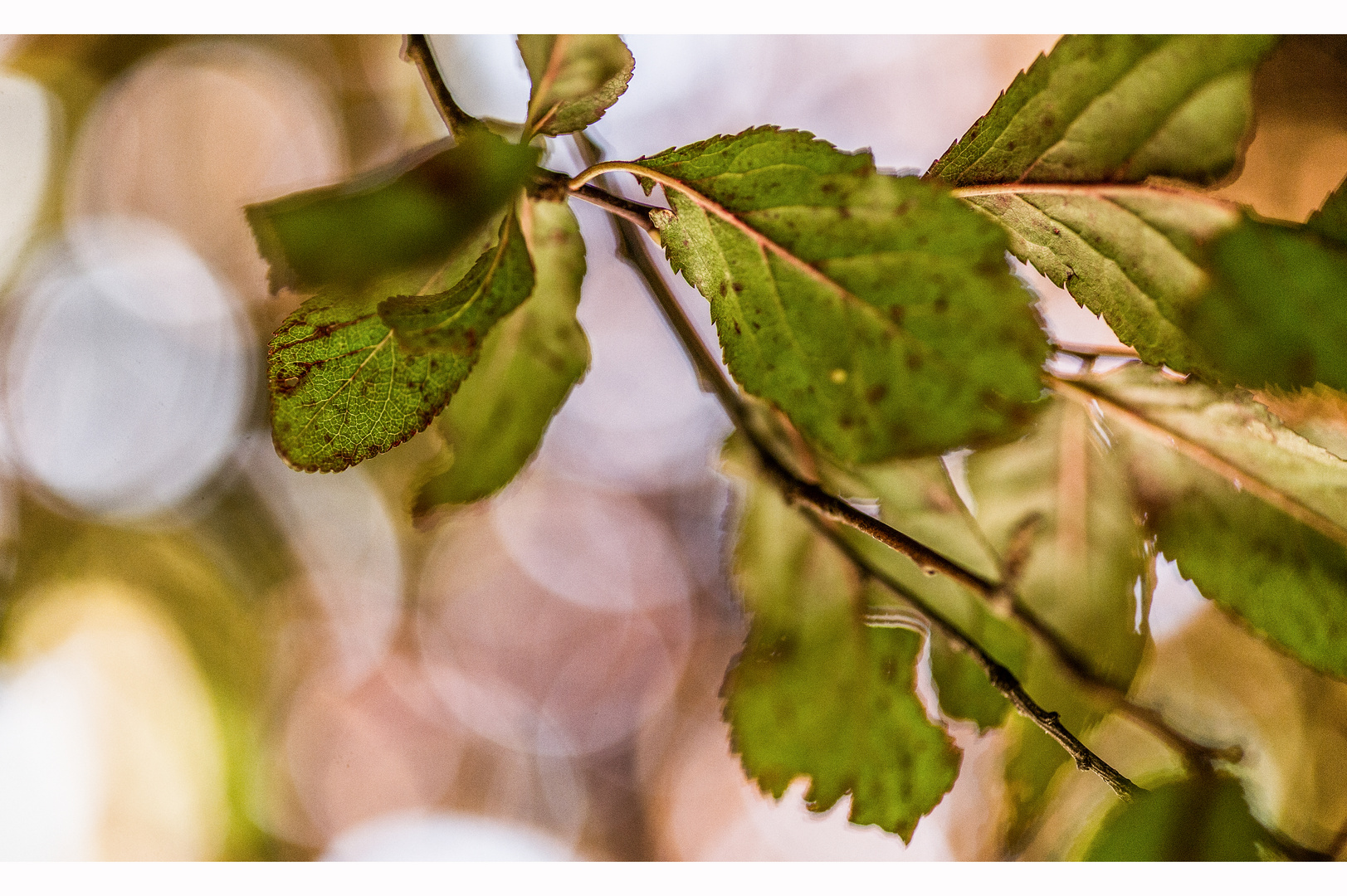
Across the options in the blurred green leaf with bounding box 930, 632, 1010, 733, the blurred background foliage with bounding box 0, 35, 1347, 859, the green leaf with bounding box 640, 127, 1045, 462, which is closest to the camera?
the green leaf with bounding box 640, 127, 1045, 462

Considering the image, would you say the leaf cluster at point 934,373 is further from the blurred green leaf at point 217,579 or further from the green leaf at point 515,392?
the blurred green leaf at point 217,579

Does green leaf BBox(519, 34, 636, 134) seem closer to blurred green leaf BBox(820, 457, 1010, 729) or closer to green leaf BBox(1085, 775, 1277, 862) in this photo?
blurred green leaf BBox(820, 457, 1010, 729)

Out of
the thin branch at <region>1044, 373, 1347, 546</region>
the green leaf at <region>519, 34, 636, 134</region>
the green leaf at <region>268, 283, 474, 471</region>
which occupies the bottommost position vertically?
the thin branch at <region>1044, 373, 1347, 546</region>

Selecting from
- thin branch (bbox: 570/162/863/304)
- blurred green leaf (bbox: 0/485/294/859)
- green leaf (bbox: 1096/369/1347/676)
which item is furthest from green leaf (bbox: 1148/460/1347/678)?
blurred green leaf (bbox: 0/485/294/859)

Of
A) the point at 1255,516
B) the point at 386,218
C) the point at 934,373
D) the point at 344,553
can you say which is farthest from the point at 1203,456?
the point at 344,553

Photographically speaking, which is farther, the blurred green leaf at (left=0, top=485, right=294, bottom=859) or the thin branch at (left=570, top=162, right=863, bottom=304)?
the blurred green leaf at (left=0, top=485, right=294, bottom=859)

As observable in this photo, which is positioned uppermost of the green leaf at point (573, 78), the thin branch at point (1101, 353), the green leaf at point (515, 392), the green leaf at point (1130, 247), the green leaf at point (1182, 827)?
the green leaf at point (573, 78)

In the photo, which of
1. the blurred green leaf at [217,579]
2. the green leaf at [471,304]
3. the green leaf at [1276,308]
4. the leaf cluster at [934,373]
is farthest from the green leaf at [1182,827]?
the blurred green leaf at [217,579]
